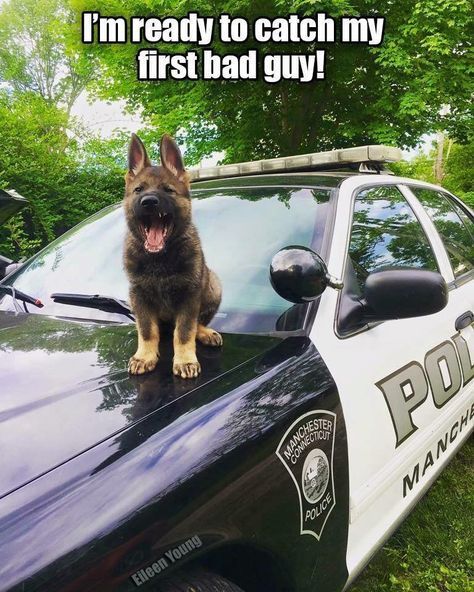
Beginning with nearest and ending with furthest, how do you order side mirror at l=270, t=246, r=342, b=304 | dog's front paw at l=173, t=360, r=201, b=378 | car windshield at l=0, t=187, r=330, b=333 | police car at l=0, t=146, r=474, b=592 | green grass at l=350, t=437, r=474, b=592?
police car at l=0, t=146, r=474, b=592 → dog's front paw at l=173, t=360, r=201, b=378 → side mirror at l=270, t=246, r=342, b=304 → car windshield at l=0, t=187, r=330, b=333 → green grass at l=350, t=437, r=474, b=592

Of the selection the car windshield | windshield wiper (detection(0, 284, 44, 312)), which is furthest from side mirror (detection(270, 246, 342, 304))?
windshield wiper (detection(0, 284, 44, 312))

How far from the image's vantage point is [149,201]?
1.49m

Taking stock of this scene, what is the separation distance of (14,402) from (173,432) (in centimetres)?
43

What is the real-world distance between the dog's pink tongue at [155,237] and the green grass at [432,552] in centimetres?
158

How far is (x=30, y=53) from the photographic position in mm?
24328

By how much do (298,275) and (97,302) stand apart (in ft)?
2.84

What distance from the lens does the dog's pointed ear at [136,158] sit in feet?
5.31

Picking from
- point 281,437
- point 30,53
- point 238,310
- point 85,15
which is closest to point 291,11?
point 85,15

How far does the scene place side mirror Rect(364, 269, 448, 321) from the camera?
66.9 inches

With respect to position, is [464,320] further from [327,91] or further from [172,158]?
[327,91]

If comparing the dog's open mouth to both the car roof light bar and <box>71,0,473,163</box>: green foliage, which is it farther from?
<box>71,0,473,163</box>: green foliage

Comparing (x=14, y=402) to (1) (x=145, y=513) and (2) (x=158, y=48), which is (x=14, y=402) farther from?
(2) (x=158, y=48)

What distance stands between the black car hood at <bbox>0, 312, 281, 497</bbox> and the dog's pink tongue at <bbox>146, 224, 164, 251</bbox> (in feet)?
1.15

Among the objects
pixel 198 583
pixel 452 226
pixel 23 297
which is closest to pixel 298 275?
pixel 198 583
